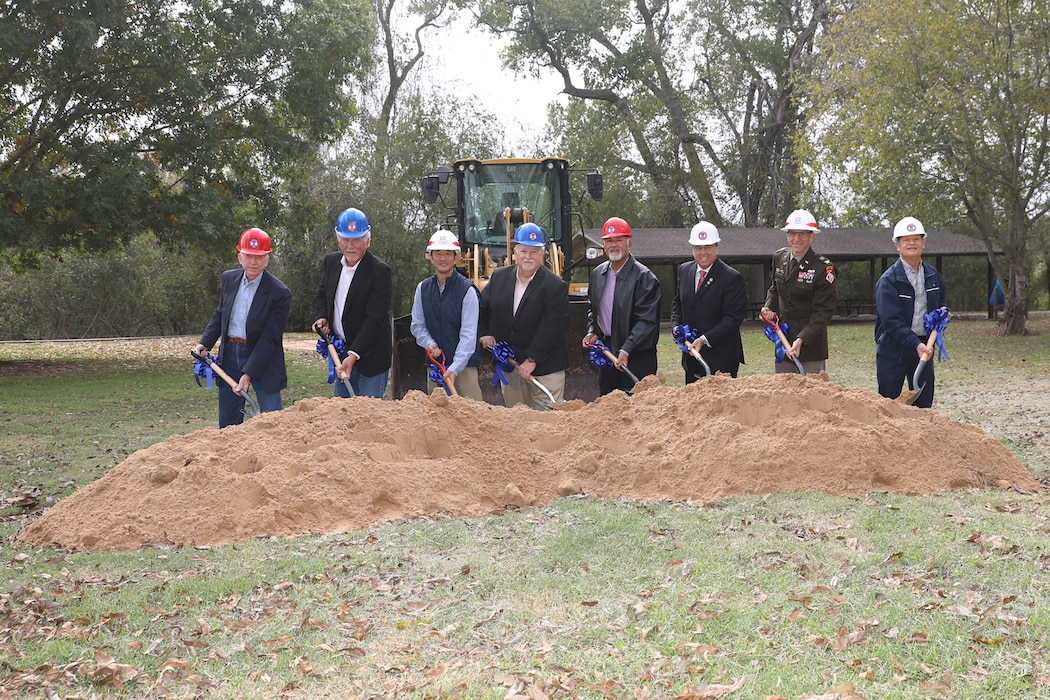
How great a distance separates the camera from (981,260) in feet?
129

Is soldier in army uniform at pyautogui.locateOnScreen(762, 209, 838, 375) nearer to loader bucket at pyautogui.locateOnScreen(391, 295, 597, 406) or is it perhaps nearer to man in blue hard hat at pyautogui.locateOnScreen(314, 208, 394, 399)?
man in blue hard hat at pyautogui.locateOnScreen(314, 208, 394, 399)

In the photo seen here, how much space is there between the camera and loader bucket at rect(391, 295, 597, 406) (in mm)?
9961

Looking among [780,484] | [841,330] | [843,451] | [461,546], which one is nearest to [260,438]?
[461,546]

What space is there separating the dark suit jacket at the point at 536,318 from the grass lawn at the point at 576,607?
1766mm

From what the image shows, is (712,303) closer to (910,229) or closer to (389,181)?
(910,229)

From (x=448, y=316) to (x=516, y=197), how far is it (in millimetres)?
6382

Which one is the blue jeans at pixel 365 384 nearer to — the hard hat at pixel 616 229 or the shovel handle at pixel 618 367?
the shovel handle at pixel 618 367

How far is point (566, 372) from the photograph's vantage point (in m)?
10.0

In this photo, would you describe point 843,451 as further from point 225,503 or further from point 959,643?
point 225,503

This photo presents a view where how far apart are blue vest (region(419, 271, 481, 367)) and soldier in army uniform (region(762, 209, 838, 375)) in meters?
2.18

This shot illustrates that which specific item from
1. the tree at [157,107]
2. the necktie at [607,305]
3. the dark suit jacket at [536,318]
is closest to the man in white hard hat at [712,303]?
the necktie at [607,305]

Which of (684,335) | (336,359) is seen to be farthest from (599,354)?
(336,359)

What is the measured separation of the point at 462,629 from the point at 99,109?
15.5 m

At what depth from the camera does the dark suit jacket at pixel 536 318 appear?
7.36 meters
